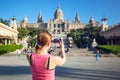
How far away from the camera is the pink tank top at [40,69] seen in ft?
13.5

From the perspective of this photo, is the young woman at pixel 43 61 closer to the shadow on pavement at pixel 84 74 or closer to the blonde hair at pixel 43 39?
the blonde hair at pixel 43 39

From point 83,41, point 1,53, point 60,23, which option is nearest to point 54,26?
point 60,23

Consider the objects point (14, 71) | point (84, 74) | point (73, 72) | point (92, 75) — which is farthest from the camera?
point (14, 71)

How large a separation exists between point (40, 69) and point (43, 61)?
115 mm

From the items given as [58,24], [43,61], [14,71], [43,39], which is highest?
[58,24]

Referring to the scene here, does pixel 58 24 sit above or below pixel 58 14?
below

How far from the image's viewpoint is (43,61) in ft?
13.7

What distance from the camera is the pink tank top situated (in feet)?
13.5

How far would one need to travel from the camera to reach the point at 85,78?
1412 centimetres

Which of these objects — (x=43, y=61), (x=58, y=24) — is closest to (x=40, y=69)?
(x=43, y=61)

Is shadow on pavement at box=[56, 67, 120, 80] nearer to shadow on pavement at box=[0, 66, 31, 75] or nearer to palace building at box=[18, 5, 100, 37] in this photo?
shadow on pavement at box=[0, 66, 31, 75]

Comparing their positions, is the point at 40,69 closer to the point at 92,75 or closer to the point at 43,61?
the point at 43,61

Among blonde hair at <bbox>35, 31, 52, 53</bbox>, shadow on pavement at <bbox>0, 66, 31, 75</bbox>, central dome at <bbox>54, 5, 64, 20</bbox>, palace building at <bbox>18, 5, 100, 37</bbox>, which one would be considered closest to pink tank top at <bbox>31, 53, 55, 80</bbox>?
blonde hair at <bbox>35, 31, 52, 53</bbox>

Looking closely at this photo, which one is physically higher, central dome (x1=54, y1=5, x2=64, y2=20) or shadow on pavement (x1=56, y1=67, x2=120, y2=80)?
central dome (x1=54, y1=5, x2=64, y2=20)
